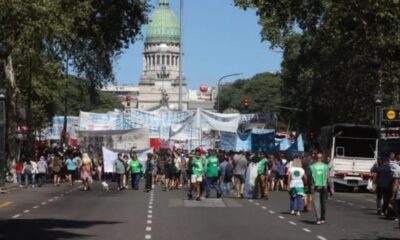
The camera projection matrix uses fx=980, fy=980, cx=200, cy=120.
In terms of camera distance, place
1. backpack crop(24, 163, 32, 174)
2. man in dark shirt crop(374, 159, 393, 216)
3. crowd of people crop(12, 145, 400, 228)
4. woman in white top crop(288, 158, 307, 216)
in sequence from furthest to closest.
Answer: backpack crop(24, 163, 32, 174)
man in dark shirt crop(374, 159, 393, 216)
woman in white top crop(288, 158, 307, 216)
crowd of people crop(12, 145, 400, 228)

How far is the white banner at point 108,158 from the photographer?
53281 mm

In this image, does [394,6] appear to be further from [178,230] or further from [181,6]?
[181,6]

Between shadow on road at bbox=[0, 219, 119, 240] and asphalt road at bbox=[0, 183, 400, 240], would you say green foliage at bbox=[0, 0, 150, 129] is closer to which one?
asphalt road at bbox=[0, 183, 400, 240]

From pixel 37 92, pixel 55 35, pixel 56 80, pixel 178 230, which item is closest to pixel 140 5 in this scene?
pixel 56 80

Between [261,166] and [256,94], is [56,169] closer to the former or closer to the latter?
[261,166]

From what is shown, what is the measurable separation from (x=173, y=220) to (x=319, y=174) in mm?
3808

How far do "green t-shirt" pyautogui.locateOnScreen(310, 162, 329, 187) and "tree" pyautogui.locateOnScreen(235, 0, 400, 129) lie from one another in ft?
44.7

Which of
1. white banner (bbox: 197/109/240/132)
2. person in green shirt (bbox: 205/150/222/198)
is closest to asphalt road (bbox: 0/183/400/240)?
person in green shirt (bbox: 205/150/222/198)

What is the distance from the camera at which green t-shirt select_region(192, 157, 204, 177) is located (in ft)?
107

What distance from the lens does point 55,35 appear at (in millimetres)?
41500

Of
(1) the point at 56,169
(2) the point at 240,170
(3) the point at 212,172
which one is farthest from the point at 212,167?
(1) the point at 56,169

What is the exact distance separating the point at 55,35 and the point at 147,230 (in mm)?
22381

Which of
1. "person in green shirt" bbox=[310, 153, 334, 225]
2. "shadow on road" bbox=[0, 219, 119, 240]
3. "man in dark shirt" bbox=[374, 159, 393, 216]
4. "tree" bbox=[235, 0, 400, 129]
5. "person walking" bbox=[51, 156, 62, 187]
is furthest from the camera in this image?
"person walking" bbox=[51, 156, 62, 187]

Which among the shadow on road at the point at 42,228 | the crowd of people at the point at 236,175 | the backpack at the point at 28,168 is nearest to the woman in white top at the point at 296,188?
the crowd of people at the point at 236,175
